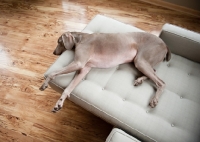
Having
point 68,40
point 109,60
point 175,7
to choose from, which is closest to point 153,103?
point 109,60

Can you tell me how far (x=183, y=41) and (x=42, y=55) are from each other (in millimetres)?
1528

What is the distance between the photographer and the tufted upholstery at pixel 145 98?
4.62 ft

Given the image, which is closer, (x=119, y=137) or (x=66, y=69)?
(x=119, y=137)

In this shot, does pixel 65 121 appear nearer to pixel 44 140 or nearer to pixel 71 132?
pixel 71 132

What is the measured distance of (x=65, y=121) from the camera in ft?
6.40

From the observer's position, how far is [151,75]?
1604mm

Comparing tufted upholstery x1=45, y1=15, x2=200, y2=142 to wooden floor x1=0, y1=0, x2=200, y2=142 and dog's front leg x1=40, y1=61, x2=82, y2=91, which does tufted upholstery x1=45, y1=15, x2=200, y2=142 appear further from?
wooden floor x1=0, y1=0, x2=200, y2=142

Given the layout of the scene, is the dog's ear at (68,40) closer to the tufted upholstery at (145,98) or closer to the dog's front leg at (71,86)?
the tufted upholstery at (145,98)

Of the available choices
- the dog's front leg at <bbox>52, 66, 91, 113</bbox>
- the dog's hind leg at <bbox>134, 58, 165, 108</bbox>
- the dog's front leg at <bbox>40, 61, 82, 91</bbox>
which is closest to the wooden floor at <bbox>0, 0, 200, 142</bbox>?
the dog's front leg at <bbox>52, 66, 91, 113</bbox>

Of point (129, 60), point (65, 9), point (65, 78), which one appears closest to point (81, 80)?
point (65, 78)

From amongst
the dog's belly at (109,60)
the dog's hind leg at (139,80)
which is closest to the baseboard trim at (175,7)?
the dog's belly at (109,60)

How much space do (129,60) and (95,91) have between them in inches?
16.2

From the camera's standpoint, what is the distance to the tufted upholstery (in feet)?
4.62

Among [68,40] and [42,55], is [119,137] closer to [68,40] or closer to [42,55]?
[68,40]
